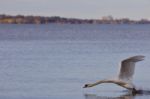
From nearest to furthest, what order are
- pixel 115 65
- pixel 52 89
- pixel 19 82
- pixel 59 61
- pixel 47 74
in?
pixel 52 89 → pixel 19 82 → pixel 47 74 → pixel 115 65 → pixel 59 61

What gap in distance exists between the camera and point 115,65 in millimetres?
45344

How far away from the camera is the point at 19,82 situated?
35.8m

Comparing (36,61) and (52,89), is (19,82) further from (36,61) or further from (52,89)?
(36,61)

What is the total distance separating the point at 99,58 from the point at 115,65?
7285mm

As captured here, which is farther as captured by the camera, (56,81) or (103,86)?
(56,81)

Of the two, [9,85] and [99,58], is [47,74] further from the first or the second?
[99,58]

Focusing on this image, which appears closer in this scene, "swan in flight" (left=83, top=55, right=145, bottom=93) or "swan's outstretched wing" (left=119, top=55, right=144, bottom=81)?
"swan's outstretched wing" (left=119, top=55, right=144, bottom=81)

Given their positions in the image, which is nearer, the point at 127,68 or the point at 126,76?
the point at 127,68

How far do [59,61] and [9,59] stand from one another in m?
4.36

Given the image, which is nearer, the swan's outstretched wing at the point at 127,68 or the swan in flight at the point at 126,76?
the swan's outstretched wing at the point at 127,68

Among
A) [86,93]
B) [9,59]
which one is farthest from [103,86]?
[9,59]

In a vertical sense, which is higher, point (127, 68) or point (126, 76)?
point (127, 68)

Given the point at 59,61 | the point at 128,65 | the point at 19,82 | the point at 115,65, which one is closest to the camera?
the point at 128,65

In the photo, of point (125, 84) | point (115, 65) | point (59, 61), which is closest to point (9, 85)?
point (125, 84)
